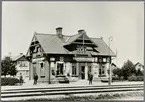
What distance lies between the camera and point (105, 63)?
12039 millimetres

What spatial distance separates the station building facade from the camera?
424 inches

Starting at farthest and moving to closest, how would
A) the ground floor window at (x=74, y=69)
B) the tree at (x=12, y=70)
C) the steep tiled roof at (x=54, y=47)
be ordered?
the ground floor window at (x=74, y=69) < the steep tiled roof at (x=54, y=47) < the tree at (x=12, y=70)

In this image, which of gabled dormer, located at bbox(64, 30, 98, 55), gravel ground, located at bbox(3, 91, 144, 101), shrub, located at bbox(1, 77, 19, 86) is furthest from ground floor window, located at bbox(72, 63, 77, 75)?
shrub, located at bbox(1, 77, 19, 86)

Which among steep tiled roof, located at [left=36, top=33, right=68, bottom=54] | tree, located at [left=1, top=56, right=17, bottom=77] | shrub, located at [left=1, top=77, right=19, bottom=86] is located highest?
steep tiled roof, located at [left=36, top=33, right=68, bottom=54]

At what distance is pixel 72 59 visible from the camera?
11.6 meters

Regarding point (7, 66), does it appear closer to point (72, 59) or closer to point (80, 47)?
point (72, 59)

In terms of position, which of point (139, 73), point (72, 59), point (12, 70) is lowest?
point (139, 73)

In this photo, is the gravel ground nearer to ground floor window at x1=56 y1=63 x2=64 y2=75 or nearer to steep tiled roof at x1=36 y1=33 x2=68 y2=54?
steep tiled roof at x1=36 y1=33 x2=68 y2=54

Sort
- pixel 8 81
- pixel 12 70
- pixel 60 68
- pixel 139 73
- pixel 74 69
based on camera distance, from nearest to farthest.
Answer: pixel 8 81, pixel 12 70, pixel 139 73, pixel 60 68, pixel 74 69

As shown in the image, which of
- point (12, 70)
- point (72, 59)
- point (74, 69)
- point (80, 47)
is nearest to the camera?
point (12, 70)

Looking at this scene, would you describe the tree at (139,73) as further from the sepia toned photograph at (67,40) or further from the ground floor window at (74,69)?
the ground floor window at (74,69)

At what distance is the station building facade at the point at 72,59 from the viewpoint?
10.8 metres

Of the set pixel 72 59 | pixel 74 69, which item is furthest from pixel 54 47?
pixel 74 69

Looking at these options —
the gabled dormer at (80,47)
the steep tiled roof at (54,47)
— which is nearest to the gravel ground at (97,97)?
the gabled dormer at (80,47)
